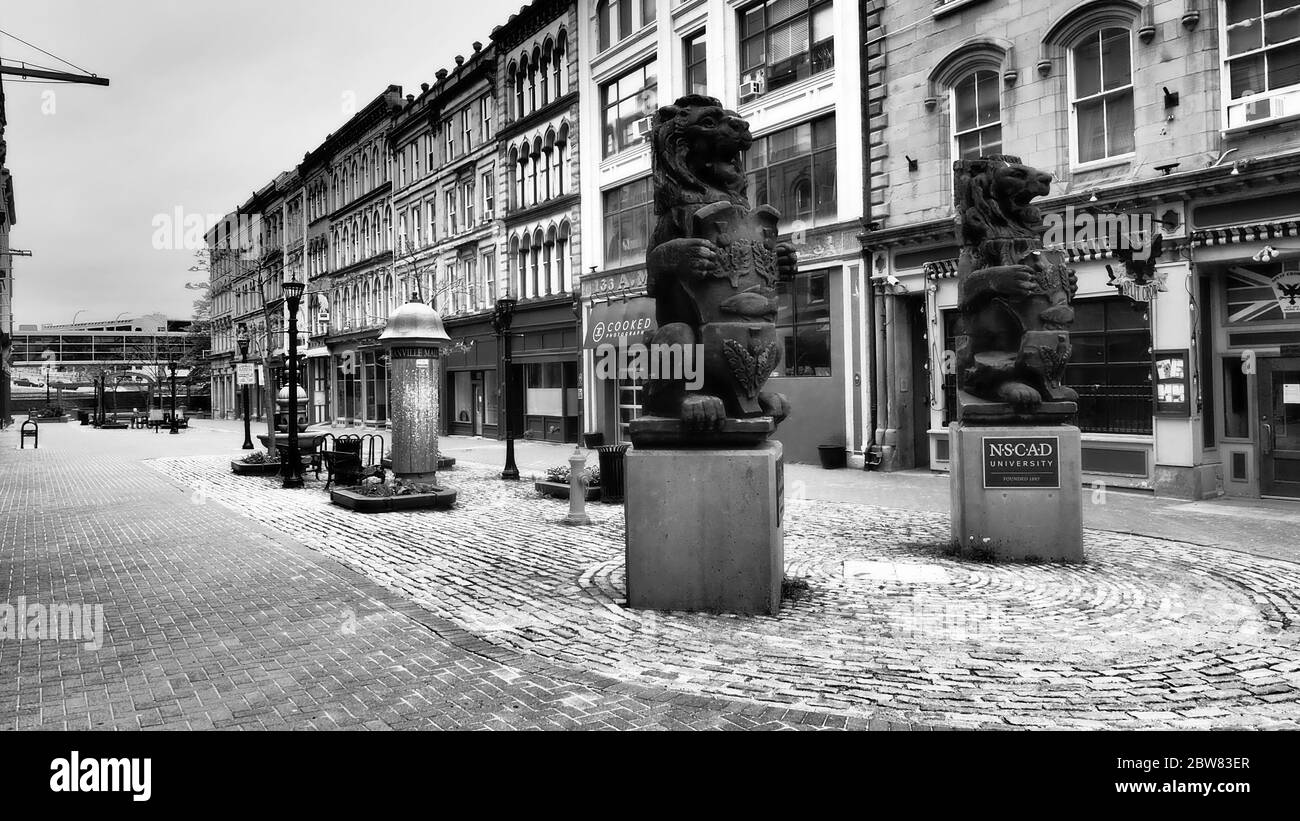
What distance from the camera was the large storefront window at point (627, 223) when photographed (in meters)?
27.3

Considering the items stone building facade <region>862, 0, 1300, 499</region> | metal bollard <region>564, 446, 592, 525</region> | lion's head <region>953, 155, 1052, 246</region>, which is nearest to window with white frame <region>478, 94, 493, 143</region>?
stone building facade <region>862, 0, 1300, 499</region>

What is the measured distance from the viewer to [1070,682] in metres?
5.23

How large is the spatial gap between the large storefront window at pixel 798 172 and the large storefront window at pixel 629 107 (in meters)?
4.96

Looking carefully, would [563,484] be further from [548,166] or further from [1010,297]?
[548,166]

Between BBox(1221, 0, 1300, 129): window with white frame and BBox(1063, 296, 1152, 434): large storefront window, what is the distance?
11.2 feet

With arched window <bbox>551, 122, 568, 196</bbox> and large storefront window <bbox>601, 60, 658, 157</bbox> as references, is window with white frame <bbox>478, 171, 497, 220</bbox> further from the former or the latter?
large storefront window <bbox>601, 60, 658, 157</bbox>

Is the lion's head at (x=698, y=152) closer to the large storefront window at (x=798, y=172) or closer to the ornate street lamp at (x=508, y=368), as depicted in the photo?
the ornate street lamp at (x=508, y=368)

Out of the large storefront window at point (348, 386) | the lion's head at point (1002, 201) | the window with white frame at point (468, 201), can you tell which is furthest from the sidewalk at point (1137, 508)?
the large storefront window at point (348, 386)

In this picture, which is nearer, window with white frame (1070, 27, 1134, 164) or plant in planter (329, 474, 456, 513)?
plant in planter (329, 474, 456, 513)

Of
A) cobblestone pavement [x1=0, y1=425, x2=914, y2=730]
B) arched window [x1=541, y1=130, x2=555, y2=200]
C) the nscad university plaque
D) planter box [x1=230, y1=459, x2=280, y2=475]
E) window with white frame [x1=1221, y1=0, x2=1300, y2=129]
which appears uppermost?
arched window [x1=541, y1=130, x2=555, y2=200]

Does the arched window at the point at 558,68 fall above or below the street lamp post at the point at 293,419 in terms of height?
above

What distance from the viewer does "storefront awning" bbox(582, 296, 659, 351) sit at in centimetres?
2606

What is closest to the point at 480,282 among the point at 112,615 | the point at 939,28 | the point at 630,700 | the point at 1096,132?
the point at 939,28

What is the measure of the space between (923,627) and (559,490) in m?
9.48
